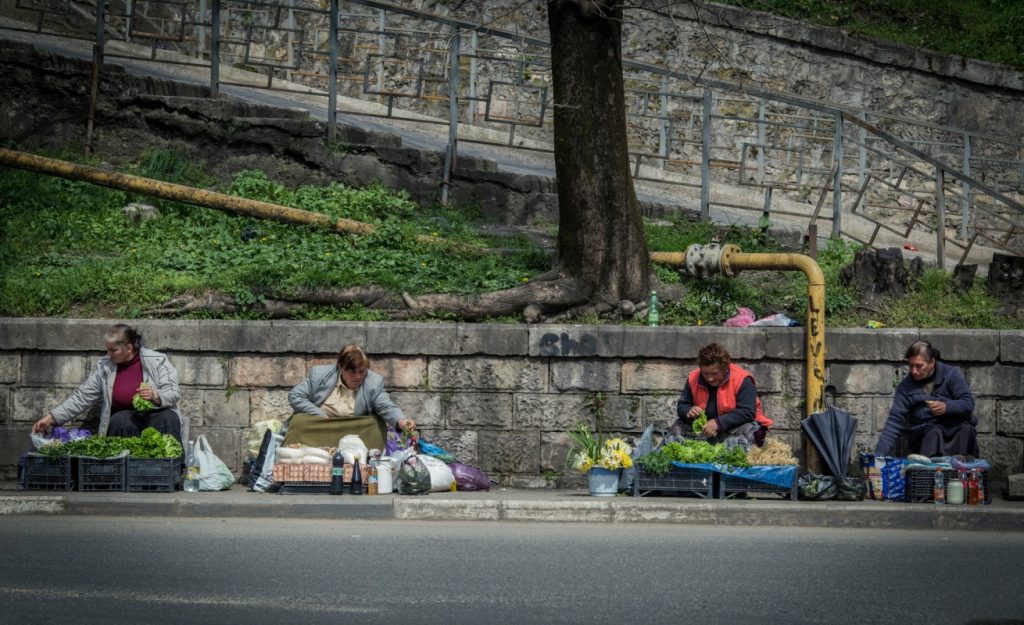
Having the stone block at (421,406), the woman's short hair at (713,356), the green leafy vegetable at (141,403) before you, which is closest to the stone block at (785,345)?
the woman's short hair at (713,356)

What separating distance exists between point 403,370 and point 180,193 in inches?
155

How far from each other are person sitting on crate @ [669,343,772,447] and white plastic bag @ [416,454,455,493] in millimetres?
1957

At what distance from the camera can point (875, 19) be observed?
22.1 meters

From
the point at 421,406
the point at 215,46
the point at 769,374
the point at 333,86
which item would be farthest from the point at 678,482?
the point at 215,46

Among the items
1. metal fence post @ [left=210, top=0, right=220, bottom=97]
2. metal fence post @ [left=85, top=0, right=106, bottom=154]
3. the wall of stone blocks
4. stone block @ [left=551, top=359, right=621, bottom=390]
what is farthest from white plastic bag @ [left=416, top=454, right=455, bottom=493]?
metal fence post @ [left=210, top=0, right=220, bottom=97]

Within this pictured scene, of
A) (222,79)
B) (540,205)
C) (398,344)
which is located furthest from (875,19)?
(398,344)

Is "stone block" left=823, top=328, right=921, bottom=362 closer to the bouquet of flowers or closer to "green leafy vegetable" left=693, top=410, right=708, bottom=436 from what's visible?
"green leafy vegetable" left=693, top=410, right=708, bottom=436

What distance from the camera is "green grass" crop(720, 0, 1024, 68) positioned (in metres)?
20.8

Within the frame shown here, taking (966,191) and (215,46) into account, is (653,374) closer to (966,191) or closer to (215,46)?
(215,46)

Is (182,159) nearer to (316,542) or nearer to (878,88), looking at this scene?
(316,542)

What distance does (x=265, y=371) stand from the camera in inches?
451

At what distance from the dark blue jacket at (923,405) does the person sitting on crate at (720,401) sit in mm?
1024

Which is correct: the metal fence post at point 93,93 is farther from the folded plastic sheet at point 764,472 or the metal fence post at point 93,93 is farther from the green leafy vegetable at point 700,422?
the folded plastic sheet at point 764,472

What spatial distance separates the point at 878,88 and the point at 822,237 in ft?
18.6
